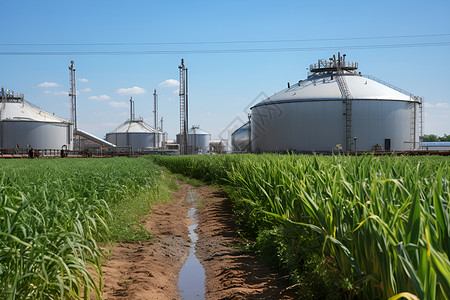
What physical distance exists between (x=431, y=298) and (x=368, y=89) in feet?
125

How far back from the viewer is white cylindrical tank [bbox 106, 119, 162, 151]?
63.8m

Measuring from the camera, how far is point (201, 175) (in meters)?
22.0

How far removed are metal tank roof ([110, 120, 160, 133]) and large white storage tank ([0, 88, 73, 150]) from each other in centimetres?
1404

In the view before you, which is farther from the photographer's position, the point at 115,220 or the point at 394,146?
the point at 394,146

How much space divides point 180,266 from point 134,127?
61.9 meters

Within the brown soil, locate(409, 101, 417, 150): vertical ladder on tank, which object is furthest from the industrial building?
the brown soil

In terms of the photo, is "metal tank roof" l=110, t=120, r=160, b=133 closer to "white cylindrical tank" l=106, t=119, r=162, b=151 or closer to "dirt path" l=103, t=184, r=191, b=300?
"white cylindrical tank" l=106, t=119, r=162, b=151

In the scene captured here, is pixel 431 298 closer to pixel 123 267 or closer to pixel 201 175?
pixel 123 267

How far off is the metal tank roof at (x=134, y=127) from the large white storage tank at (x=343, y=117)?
31.8 meters

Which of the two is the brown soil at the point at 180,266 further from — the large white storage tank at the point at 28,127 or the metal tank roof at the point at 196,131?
the metal tank roof at the point at 196,131

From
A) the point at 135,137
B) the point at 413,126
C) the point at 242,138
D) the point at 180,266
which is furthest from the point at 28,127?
the point at 180,266

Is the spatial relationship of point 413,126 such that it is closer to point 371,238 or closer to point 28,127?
point 371,238

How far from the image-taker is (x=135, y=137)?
209 feet

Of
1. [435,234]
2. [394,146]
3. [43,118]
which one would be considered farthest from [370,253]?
[43,118]
